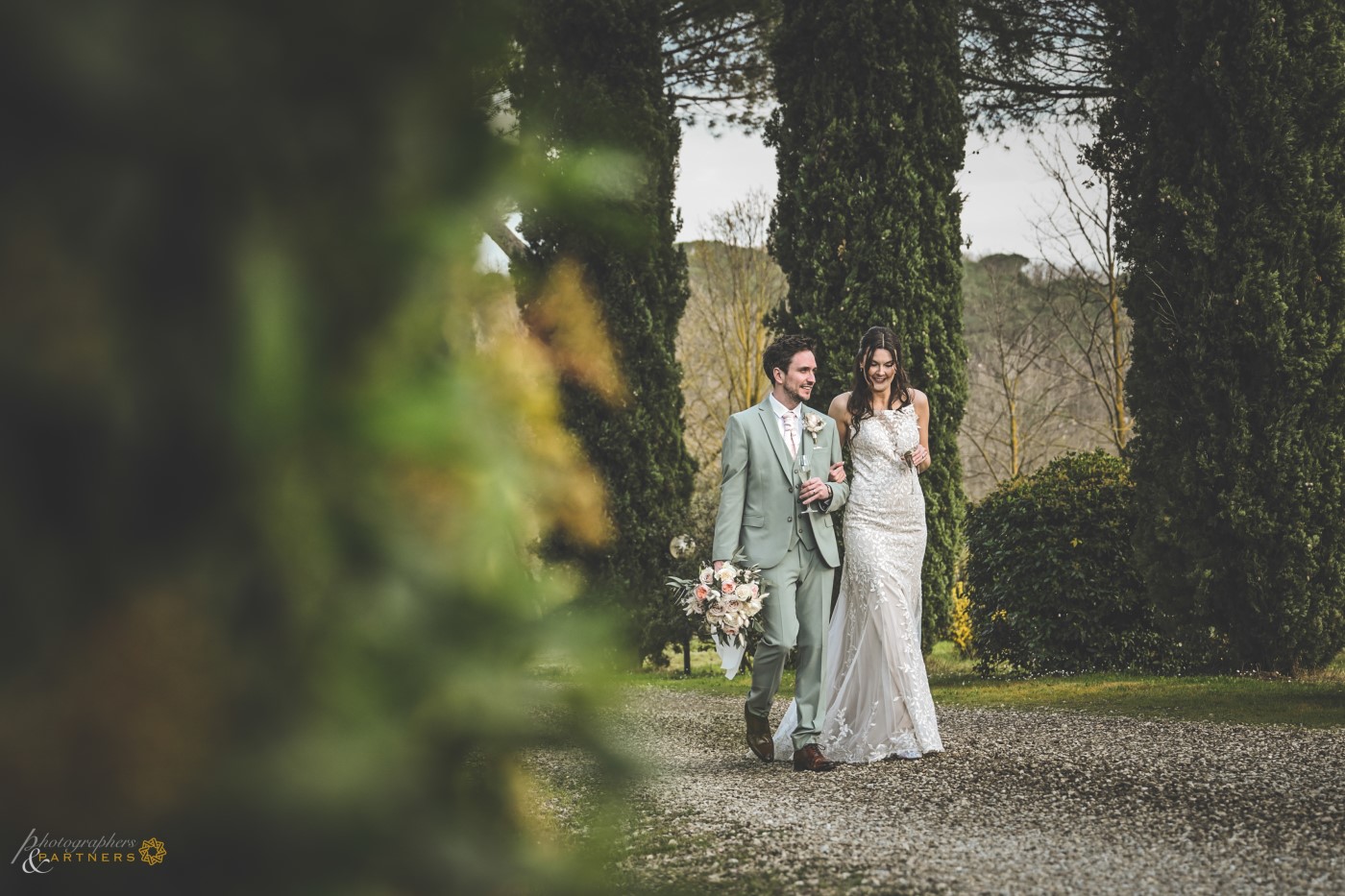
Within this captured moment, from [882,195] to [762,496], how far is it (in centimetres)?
606

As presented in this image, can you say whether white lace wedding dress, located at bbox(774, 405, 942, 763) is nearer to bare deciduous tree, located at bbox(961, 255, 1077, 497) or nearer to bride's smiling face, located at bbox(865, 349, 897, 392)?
bride's smiling face, located at bbox(865, 349, 897, 392)

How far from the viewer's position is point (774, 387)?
7008mm

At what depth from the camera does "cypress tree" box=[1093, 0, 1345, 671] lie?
922 cm

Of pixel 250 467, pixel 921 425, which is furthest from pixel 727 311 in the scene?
pixel 250 467

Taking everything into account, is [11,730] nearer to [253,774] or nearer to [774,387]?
[253,774]

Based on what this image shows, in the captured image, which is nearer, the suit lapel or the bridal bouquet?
the bridal bouquet

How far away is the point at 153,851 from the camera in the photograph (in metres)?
0.58

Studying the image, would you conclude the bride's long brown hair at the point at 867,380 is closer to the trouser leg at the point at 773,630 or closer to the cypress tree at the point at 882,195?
the trouser leg at the point at 773,630

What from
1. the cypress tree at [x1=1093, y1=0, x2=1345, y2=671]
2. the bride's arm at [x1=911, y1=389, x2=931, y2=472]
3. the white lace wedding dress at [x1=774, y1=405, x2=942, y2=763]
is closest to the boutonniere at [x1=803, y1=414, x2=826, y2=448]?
the white lace wedding dress at [x1=774, y1=405, x2=942, y2=763]

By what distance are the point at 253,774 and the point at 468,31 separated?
47cm

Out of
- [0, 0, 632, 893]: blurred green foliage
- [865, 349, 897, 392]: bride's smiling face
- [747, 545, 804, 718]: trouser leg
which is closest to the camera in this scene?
[0, 0, 632, 893]: blurred green foliage

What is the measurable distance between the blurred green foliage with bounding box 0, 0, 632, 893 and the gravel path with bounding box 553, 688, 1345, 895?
2045 mm

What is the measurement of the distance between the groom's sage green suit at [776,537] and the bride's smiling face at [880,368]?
0.60m

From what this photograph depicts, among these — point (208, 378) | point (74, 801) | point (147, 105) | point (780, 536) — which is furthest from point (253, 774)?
point (780, 536)
